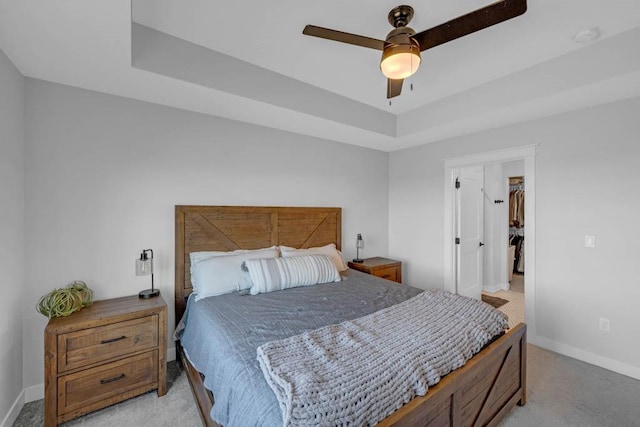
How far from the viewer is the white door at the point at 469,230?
3.71 metres

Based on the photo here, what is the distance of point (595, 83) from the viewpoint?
2098 mm

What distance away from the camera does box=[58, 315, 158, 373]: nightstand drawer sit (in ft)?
5.90

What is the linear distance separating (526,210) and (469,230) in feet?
3.27

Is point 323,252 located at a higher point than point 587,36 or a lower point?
lower

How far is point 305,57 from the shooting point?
2.29 meters

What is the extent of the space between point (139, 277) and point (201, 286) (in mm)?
597

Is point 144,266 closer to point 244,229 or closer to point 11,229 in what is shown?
point 11,229

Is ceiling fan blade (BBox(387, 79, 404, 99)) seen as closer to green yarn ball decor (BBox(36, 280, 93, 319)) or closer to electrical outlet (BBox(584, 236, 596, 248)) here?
electrical outlet (BBox(584, 236, 596, 248))

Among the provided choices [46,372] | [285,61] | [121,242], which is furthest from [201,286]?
[285,61]

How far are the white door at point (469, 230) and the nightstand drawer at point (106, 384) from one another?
3534mm

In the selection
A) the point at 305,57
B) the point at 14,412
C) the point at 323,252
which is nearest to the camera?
the point at 14,412

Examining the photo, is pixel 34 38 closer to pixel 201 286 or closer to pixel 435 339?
pixel 201 286

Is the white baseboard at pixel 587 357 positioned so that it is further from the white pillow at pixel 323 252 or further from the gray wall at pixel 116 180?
the gray wall at pixel 116 180

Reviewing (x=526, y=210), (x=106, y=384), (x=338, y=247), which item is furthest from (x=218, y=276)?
(x=526, y=210)
